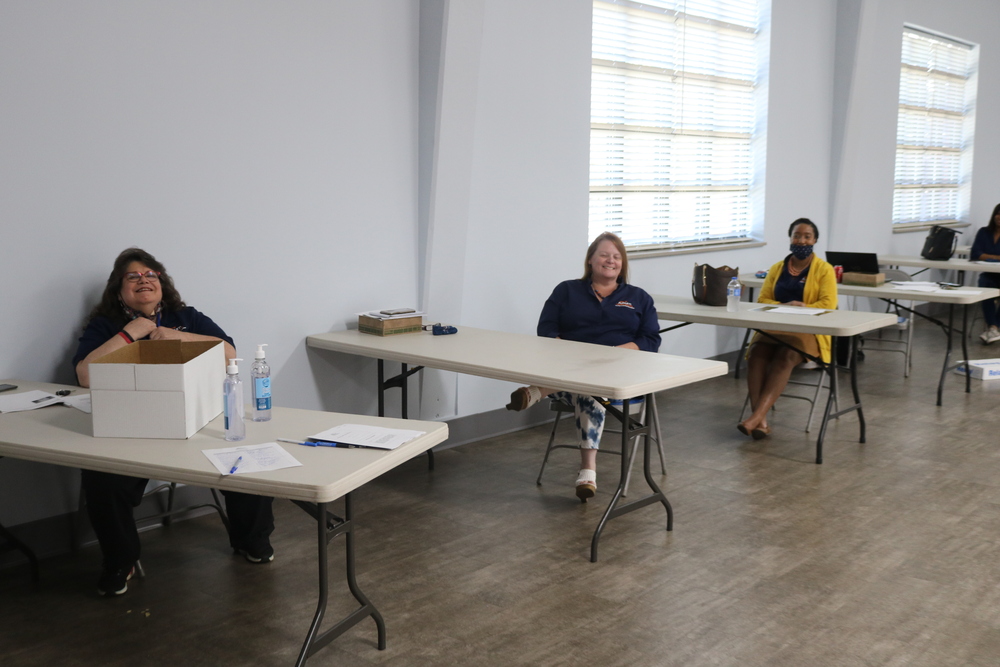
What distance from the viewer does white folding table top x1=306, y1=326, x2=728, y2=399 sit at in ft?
10.4

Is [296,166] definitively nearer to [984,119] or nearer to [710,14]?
[710,14]

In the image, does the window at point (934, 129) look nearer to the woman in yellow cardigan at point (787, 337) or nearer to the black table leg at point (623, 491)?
the woman in yellow cardigan at point (787, 337)

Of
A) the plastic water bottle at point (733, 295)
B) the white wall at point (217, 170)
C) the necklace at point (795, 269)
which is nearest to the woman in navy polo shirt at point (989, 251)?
the necklace at point (795, 269)

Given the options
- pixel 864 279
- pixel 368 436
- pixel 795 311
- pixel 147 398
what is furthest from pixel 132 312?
pixel 864 279

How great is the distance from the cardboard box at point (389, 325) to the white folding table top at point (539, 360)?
0.12 feet

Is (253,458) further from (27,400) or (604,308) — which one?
(604,308)

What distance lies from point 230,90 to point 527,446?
2411 mm

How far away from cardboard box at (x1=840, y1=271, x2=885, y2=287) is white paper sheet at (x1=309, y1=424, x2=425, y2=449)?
463 cm

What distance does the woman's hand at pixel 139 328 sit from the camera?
3.25m

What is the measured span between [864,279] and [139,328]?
4.91m

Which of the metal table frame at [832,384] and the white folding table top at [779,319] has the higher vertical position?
the white folding table top at [779,319]

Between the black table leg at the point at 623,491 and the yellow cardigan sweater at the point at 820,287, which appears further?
the yellow cardigan sweater at the point at 820,287

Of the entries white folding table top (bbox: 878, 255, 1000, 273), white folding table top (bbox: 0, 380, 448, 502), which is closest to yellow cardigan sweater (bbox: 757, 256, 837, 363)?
white folding table top (bbox: 878, 255, 1000, 273)

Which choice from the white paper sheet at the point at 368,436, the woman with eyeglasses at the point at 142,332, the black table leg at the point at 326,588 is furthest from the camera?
the woman with eyeglasses at the point at 142,332
